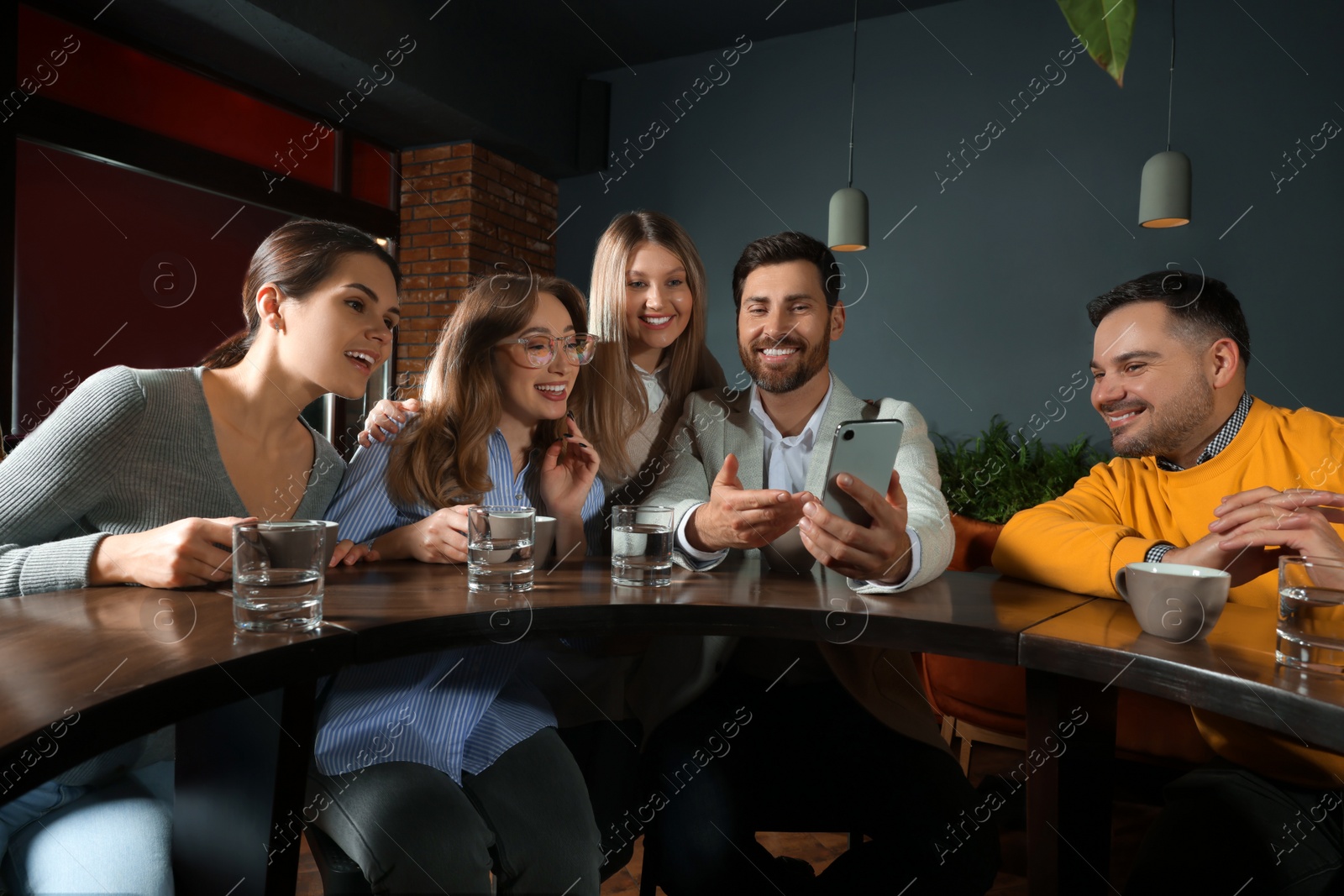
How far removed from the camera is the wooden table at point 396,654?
0.81 metres

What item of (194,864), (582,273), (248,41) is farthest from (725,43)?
(194,864)

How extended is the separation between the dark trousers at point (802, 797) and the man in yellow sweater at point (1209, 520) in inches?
11.0

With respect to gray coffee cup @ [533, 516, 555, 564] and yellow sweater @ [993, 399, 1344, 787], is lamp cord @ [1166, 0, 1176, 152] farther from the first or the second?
gray coffee cup @ [533, 516, 555, 564]

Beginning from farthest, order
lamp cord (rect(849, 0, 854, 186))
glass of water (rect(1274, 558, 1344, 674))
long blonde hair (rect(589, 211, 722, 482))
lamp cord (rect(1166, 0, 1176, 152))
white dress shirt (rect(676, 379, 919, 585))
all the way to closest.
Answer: lamp cord (rect(849, 0, 854, 186)) → lamp cord (rect(1166, 0, 1176, 152)) → long blonde hair (rect(589, 211, 722, 482)) → white dress shirt (rect(676, 379, 919, 585)) → glass of water (rect(1274, 558, 1344, 674))

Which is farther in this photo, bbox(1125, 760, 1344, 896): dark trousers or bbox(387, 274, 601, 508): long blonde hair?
bbox(387, 274, 601, 508): long blonde hair

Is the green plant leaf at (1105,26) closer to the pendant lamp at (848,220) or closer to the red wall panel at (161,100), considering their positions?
the pendant lamp at (848,220)

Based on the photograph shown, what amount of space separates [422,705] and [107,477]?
0.62m

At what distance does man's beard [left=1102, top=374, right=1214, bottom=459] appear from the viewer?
66.9 inches

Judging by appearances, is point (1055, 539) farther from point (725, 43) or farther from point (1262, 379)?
point (725, 43)

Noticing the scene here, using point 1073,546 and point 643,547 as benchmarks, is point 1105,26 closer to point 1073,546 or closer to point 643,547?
point 643,547

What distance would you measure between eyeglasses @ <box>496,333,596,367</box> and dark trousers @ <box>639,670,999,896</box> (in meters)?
0.73

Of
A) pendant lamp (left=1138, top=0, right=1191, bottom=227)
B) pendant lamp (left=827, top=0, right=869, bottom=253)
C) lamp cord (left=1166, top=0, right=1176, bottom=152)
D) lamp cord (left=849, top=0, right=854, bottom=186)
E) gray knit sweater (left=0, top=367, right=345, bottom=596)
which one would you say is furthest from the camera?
lamp cord (left=849, top=0, right=854, bottom=186)

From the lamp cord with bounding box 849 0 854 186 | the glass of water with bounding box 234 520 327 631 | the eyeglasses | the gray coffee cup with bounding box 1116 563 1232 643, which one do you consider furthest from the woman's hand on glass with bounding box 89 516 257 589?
the lamp cord with bounding box 849 0 854 186

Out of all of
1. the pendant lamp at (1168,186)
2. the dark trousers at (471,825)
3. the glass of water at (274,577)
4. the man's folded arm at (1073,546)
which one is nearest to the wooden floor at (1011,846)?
the man's folded arm at (1073,546)
